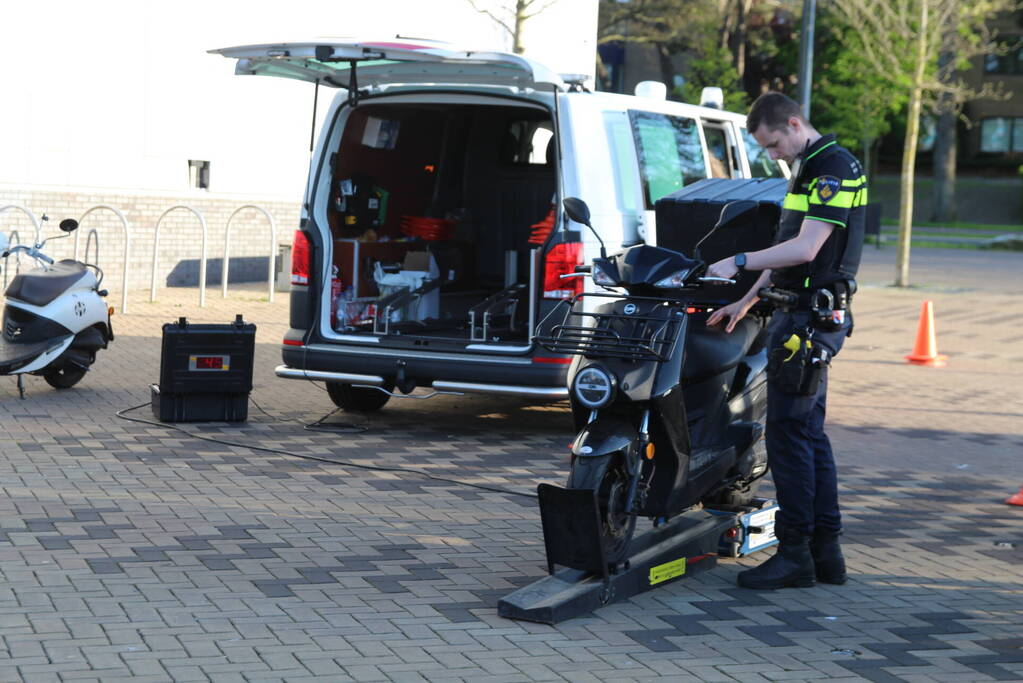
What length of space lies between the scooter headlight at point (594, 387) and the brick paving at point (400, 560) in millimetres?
787

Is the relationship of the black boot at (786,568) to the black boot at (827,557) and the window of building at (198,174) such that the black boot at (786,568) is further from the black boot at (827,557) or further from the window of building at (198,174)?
the window of building at (198,174)

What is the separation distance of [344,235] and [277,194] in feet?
36.5

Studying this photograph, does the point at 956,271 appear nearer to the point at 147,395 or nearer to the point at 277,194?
the point at 277,194

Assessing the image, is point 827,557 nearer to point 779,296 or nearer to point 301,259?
point 779,296

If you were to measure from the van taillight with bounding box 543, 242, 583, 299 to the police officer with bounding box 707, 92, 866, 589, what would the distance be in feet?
7.60

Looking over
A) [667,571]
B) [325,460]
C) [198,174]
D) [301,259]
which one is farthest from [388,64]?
[198,174]

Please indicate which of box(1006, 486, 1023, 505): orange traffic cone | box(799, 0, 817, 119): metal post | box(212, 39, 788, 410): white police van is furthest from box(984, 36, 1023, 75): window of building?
box(1006, 486, 1023, 505): orange traffic cone

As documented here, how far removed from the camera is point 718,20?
4369 cm

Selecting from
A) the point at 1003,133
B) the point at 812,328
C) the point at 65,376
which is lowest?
the point at 65,376

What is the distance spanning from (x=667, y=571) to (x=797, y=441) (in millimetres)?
735

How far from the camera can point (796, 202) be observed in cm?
584

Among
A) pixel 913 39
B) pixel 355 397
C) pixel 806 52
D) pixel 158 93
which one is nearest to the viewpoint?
pixel 355 397

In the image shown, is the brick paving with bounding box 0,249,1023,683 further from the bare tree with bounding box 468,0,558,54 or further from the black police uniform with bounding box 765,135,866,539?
the bare tree with bounding box 468,0,558,54

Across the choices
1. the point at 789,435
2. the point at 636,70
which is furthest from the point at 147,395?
the point at 636,70
